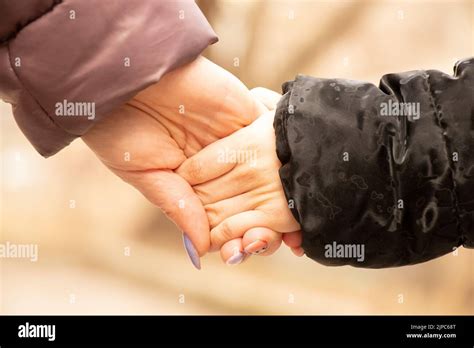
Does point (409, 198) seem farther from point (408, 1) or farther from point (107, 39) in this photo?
point (408, 1)

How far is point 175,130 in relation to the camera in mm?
860

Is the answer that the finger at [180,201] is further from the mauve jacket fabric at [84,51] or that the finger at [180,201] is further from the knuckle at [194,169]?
the mauve jacket fabric at [84,51]

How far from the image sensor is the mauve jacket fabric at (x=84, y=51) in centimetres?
73

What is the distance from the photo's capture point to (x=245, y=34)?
1339 millimetres

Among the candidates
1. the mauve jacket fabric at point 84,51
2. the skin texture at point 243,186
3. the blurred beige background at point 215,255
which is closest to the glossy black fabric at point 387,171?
the skin texture at point 243,186

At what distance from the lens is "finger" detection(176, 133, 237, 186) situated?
856 millimetres

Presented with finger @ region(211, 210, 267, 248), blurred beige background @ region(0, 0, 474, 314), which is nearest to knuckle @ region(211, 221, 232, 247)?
finger @ region(211, 210, 267, 248)

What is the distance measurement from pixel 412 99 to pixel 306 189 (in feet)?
0.53

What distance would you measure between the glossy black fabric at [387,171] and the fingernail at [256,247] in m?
0.07

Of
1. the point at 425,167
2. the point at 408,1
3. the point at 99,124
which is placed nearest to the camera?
the point at 425,167

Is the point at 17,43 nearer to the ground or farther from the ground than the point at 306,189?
farther from the ground

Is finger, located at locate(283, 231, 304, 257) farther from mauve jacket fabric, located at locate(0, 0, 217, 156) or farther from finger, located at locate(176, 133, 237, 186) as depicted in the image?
mauve jacket fabric, located at locate(0, 0, 217, 156)

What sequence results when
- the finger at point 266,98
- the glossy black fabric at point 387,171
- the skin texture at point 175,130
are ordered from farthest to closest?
1. the finger at point 266,98
2. the skin texture at point 175,130
3. the glossy black fabric at point 387,171
